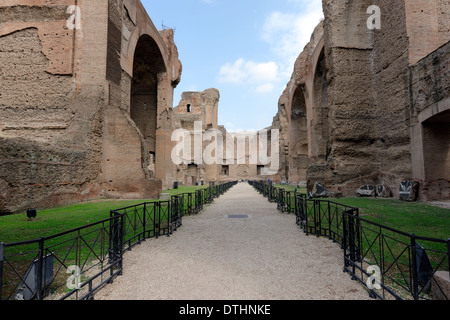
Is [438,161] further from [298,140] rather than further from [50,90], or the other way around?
[298,140]

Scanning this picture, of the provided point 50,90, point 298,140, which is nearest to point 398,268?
point 50,90

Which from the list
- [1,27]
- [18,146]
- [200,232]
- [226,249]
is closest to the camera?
[226,249]

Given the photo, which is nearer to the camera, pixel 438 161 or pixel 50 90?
pixel 438 161

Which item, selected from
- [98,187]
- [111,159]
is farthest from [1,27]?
[98,187]

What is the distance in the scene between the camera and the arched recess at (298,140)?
2458 cm

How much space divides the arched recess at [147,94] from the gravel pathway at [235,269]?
50.8 feet

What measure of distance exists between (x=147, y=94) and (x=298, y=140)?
48.9 feet

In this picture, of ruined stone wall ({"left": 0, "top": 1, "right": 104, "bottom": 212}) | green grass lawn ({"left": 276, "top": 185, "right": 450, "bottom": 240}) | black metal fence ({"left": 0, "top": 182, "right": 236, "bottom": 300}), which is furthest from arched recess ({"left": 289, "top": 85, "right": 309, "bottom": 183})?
black metal fence ({"left": 0, "top": 182, "right": 236, "bottom": 300})

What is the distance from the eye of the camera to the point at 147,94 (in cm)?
2059

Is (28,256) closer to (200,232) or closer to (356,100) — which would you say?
(200,232)

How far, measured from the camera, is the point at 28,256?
139 inches

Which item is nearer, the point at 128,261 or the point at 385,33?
the point at 128,261
